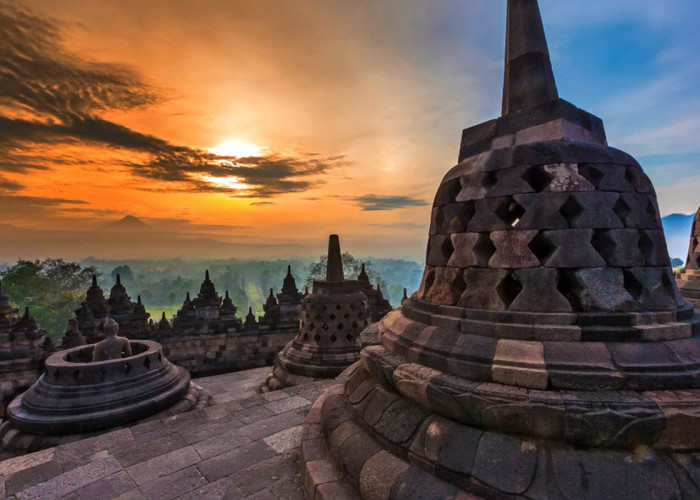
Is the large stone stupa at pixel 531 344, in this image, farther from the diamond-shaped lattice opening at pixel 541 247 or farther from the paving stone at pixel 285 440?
the paving stone at pixel 285 440

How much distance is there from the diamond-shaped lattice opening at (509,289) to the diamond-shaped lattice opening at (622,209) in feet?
3.18

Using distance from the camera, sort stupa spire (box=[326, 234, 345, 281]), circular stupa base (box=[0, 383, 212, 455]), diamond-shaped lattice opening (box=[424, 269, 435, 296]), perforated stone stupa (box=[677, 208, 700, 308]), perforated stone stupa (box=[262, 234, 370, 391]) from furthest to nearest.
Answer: stupa spire (box=[326, 234, 345, 281]) → perforated stone stupa (box=[262, 234, 370, 391]) → perforated stone stupa (box=[677, 208, 700, 308]) → circular stupa base (box=[0, 383, 212, 455]) → diamond-shaped lattice opening (box=[424, 269, 435, 296])

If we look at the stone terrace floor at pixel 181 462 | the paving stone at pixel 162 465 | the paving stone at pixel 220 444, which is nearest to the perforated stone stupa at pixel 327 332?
the stone terrace floor at pixel 181 462

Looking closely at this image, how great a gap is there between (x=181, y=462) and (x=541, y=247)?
4074mm

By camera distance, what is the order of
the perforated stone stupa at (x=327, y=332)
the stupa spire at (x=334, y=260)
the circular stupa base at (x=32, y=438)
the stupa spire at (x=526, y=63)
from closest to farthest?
the stupa spire at (x=526, y=63)
the circular stupa base at (x=32, y=438)
the perforated stone stupa at (x=327, y=332)
the stupa spire at (x=334, y=260)

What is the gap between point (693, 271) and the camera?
8.50 m

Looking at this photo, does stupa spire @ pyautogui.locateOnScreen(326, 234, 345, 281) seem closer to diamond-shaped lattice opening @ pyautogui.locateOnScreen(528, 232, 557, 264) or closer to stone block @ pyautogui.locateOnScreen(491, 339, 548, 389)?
diamond-shaped lattice opening @ pyautogui.locateOnScreen(528, 232, 557, 264)

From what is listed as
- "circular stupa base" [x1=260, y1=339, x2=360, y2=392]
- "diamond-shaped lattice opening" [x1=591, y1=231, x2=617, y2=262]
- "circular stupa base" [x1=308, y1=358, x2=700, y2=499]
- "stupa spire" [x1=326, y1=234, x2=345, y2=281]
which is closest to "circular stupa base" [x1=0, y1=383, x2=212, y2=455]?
"circular stupa base" [x1=260, y1=339, x2=360, y2=392]

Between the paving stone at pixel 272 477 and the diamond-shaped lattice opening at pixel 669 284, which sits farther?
the paving stone at pixel 272 477

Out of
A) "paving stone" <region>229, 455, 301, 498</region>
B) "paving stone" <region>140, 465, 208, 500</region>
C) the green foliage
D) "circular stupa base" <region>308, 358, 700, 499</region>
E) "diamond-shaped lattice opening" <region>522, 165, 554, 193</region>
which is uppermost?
"diamond-shaped lattice opening" <region>522, 165, 554, 193</region>

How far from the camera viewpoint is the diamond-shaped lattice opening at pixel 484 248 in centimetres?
297

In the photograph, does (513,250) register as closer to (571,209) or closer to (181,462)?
(571,209)

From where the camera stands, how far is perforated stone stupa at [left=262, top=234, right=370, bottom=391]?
8492 millimetres

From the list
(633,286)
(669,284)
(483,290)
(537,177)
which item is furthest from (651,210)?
(483,290)
